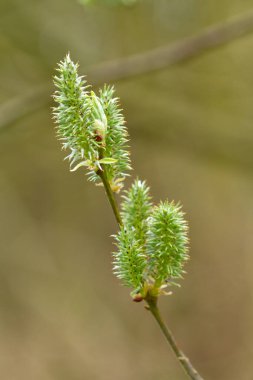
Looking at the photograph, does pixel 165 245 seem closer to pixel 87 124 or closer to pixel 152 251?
pixel 152 251

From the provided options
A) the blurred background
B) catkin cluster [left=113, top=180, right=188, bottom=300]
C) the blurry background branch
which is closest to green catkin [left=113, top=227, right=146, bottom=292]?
catkin cluster [left=113, top=180, right=188, bottom=300]

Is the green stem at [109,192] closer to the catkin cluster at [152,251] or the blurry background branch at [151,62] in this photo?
the catkin cluster at [152,251]

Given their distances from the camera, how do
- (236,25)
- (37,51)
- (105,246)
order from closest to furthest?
(236,25) → (37,51) → (105,246)

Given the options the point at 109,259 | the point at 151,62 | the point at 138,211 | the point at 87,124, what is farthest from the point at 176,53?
the point at 109,259

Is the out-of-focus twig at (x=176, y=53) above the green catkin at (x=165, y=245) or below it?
above

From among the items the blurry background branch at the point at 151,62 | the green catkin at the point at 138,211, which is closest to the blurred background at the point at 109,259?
the blurry background branch at the point at 151,62

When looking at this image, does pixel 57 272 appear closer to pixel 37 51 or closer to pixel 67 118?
pixel 37 51

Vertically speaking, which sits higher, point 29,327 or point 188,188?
point 188,188

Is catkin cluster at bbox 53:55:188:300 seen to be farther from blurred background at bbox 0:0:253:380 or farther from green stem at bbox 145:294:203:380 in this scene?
blurred background at bbox 0:0:253:380

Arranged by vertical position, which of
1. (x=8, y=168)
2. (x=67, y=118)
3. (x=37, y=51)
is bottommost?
(x=67, y=118)

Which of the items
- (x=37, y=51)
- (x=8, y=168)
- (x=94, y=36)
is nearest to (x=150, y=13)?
(x=94, y=36)
